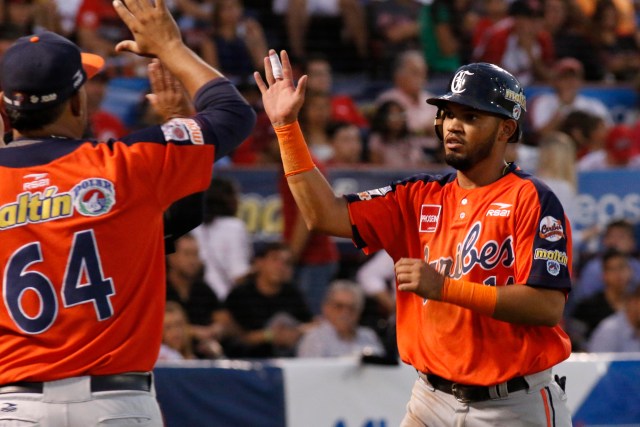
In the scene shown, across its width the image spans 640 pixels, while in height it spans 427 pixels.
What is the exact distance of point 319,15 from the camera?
10.9m

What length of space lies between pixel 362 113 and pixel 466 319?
6448mm

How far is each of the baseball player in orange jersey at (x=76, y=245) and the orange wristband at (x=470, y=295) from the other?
3.02 feet

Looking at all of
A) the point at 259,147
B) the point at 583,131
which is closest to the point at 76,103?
the point at 259,147

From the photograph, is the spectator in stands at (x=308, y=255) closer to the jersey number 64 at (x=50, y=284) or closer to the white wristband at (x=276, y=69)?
the white wristband at (x=276, y=69)

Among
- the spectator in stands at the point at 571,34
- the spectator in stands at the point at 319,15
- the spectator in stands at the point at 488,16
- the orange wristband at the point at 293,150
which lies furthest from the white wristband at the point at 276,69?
the spectator in stands at the point at 571,34

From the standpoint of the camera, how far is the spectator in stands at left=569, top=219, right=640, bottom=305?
880 centimetres

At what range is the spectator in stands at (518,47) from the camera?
1120 cm

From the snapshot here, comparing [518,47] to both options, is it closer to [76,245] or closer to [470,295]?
[470,295]

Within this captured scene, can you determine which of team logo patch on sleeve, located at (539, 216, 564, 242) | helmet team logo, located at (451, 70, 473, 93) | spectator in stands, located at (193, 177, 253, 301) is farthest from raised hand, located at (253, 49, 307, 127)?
spectator in stands, located at (193, 177, 253, 301)

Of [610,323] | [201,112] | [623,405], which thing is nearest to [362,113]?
[610,323]

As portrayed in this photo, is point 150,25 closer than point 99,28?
Yes

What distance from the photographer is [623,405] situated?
695cm

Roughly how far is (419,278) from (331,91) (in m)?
6.84

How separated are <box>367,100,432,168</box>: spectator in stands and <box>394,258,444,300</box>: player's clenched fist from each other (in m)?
5.74
